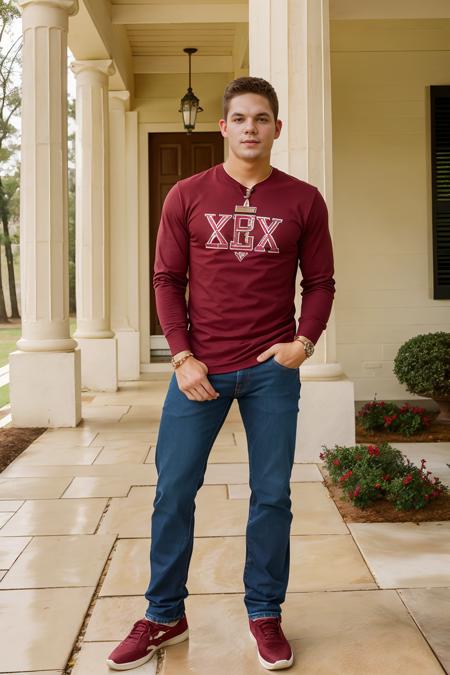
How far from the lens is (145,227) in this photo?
1190cm

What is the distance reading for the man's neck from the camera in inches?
94.0

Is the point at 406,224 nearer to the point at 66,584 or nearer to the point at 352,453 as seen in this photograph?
the point at 352,453

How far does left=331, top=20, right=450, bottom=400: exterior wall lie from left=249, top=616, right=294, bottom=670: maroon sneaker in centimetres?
635

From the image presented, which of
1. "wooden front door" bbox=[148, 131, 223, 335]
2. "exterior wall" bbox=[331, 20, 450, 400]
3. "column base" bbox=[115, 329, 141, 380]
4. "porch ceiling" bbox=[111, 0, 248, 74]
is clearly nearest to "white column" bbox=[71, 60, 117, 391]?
"porch ceiling" bbox=[111, 0, 248, 74]

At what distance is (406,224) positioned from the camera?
8.76 m

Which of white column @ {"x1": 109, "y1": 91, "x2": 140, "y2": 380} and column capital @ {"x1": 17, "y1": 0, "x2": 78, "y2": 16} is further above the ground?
column capital @ {"x1": 17, "y1": 0, "x2": 78, "y2": 16}

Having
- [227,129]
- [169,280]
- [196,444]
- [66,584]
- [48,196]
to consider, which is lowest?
[66,584]

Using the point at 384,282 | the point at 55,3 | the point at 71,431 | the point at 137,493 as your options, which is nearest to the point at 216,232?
the point at 137,493

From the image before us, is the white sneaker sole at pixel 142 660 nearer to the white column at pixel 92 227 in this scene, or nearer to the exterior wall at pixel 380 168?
the exterior wall at pixel 380 168

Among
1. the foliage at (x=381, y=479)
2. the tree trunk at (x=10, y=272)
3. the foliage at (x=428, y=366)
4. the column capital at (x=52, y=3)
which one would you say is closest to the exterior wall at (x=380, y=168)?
the foliage at (x=428, y=366)

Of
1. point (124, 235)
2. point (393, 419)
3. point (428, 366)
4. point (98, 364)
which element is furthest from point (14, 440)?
point (124, 235)

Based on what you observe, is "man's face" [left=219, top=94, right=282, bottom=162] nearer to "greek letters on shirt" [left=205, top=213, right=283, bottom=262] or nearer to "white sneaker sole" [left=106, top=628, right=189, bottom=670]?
"greek letters on shirt" [left=205, top=213, right=283, bottom=262]

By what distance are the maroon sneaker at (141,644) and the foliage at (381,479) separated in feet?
6.13

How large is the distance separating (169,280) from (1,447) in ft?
12.9
